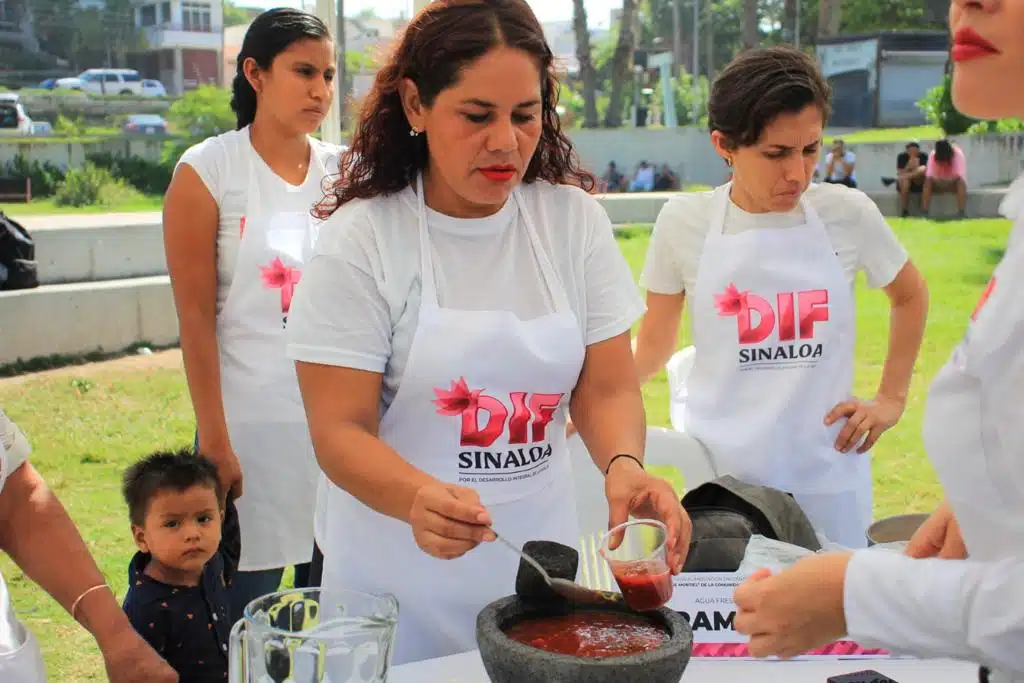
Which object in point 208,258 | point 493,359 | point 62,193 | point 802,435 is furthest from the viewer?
point 62,193

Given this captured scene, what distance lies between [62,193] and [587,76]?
1905 centimetres

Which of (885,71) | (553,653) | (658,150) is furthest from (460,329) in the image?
(885,71)

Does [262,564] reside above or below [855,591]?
below

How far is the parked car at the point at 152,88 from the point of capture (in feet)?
66.1

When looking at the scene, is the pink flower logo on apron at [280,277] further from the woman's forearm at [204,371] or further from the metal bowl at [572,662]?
the metal bowl at [572,662]

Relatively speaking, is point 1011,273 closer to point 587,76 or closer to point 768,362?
point 768,362

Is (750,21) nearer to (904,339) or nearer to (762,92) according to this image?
(904,339)

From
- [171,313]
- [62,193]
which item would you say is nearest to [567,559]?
[171,313]

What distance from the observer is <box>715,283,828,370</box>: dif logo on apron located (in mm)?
2555

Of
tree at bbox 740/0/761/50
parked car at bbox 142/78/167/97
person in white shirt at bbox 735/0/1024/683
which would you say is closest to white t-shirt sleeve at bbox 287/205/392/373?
person in white shirt at bbox 735/0/1024/683

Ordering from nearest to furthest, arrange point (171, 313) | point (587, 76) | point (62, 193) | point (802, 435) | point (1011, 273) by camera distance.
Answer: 1. point (1011, 273)
2. point (802, 435)
3. point (171, 313)
4. point (62, 193)
5. point (587, 76)

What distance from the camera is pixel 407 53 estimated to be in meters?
1.84

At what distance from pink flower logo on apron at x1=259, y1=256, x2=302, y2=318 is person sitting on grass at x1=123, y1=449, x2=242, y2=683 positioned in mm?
436

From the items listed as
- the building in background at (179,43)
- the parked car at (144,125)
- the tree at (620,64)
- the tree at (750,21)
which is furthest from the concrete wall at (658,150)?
the parked car at (144,125)
